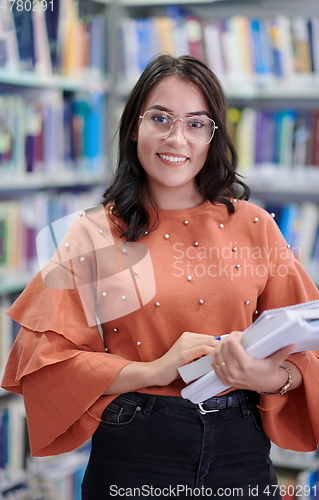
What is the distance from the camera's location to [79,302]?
1.16 metres

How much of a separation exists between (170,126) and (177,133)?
2 centimetres

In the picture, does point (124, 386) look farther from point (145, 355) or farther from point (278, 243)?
point (278, 243)

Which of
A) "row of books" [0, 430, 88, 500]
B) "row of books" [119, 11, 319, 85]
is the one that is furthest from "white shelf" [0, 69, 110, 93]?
"row of books" [0, 430, 88, 500]

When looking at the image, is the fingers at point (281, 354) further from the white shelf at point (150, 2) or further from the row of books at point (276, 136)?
the white shelf at point (150, 2)

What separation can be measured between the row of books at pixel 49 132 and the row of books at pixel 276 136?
598 millimetres

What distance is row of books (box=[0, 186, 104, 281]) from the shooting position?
2076mm

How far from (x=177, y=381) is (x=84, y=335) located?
209 millimetres

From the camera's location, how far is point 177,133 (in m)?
1.13

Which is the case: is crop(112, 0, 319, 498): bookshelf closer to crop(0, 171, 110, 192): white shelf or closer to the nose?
crop(0, 171, 110, 192): white shelf

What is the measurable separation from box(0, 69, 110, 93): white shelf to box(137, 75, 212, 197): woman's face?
102 cm

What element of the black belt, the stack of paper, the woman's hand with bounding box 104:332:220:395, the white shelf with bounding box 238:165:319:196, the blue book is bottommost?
the black belt

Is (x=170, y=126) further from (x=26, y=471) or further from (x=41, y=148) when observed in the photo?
(x=26, y=471)

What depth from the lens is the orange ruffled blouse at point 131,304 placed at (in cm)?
113

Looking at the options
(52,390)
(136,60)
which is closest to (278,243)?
(52,390)
